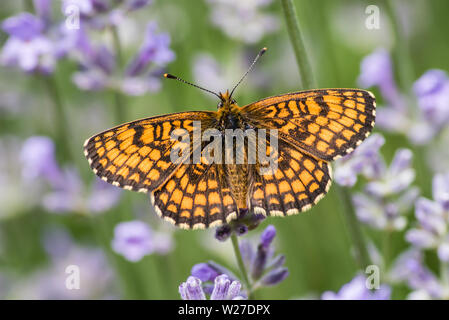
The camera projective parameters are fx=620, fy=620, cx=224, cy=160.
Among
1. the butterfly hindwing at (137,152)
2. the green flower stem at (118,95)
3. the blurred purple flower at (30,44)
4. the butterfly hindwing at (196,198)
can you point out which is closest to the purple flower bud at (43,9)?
the blurred purple flower at (30,44)

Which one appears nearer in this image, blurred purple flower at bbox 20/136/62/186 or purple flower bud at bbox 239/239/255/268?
purple flower bud at bbox 239/239/255/268

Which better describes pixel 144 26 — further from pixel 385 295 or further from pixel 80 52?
pixel 385 295

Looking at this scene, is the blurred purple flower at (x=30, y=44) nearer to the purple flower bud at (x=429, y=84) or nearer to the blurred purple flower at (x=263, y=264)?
the blurred purple flower at (x=263, y=264)

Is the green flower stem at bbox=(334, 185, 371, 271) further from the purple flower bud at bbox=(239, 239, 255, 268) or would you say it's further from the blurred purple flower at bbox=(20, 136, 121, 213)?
the blurred purple flower at bbox=(20, 136, 121, 213)

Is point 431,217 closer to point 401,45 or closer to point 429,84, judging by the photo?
point 429,84

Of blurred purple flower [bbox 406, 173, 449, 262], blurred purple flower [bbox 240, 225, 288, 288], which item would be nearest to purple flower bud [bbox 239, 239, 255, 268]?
blurred purple flower [bbox 240, 225, 288, 288]

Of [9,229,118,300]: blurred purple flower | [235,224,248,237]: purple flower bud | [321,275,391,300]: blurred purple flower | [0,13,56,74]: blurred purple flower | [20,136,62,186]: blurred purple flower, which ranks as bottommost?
[321,275,391,300]: blurred purple flower
